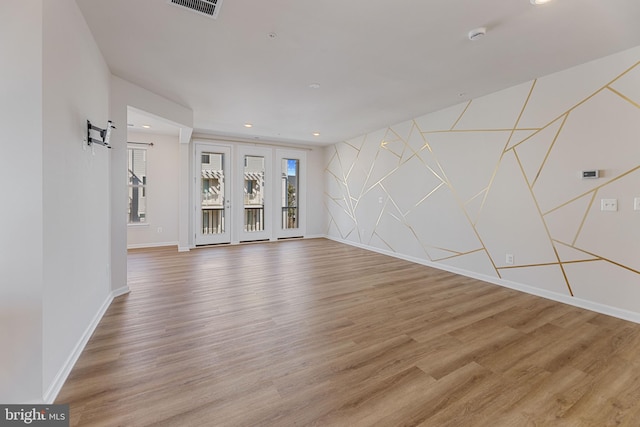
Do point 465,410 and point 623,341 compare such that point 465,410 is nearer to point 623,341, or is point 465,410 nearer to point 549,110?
point 623,341

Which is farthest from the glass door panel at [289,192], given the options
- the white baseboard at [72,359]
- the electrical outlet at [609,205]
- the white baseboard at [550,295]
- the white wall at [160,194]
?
the electrical outlet at [609,205]

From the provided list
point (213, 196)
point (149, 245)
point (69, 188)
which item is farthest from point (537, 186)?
point (149, 245)

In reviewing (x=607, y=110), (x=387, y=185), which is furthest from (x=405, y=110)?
(x=607, y=110)

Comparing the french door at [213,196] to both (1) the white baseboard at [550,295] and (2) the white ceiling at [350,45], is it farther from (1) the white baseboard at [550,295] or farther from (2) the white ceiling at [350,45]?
(1) the white baseboard at [550,295]

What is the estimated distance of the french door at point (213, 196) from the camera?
6645 mm

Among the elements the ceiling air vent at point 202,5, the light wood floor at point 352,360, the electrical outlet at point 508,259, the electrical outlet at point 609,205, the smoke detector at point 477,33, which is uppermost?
the smoke detector at point 477,33

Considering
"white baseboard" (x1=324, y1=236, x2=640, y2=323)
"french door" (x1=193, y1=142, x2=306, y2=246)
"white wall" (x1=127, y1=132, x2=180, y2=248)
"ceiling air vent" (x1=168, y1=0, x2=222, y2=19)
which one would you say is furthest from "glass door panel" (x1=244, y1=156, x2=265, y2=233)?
"ceiling air vent" (x1=168, y1=0, x2=222, y2=19)

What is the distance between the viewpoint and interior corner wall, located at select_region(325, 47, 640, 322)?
9.14 ft

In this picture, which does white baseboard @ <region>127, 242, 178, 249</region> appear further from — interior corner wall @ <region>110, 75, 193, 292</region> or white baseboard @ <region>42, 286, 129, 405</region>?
white baseboard @ <region>42, 286, 129, 405</region>

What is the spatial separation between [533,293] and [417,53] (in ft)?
10.9

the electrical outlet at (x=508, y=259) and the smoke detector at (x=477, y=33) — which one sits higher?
the smoke detector at (x=477, y=33)

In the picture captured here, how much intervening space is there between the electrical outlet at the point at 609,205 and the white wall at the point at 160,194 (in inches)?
304

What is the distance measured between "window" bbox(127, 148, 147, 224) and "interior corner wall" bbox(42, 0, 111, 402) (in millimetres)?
4146

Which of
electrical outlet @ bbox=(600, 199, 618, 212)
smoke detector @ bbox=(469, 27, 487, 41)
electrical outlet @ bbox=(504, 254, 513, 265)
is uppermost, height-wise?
smoke detector @ bbox=(469, 27, 487, 41)
